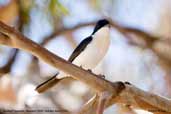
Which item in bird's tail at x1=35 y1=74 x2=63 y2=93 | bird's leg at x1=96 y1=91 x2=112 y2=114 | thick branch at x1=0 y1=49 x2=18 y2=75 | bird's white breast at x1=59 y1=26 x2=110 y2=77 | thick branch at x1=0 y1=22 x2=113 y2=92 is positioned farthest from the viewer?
thick branch at x1=0 y1=49 x2=18 y2=75

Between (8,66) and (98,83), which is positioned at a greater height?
(8,66)

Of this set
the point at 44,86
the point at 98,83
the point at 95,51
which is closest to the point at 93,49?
the point at 95,51

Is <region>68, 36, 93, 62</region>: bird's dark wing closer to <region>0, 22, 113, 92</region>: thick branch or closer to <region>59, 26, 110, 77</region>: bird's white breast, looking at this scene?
<region>59, 26, 110, 77</region>: bird's white breast

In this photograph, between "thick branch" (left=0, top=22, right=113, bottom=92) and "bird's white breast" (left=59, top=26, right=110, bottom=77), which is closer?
"thick branch" (left=0, top=22, right=113, bottom=92)

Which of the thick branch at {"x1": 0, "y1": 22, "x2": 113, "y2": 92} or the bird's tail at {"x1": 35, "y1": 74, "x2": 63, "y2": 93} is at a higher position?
the bird's tail at {"x1": 35, "y1": 74, "x2": 63, "y2": 93}

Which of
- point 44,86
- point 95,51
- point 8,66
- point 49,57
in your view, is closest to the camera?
point 49,57

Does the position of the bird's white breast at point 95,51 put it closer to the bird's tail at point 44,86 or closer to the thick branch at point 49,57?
the bird's tail at point 44,86

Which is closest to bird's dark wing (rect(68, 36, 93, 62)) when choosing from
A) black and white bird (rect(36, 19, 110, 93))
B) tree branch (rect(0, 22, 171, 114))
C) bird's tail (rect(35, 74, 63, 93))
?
black and white bird (rect(36, 19, 110, 93))

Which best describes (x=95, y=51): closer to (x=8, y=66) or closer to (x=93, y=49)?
(x=93, y=49)

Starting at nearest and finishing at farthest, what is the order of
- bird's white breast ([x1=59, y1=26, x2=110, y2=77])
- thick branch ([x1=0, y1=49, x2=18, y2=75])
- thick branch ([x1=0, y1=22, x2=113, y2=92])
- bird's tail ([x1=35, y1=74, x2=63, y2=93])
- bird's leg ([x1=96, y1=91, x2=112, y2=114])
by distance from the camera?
thick branch ([x1=0, y1=22, x2=113, y2=92])
bird's leg ([x1=96, y1=91, x2=112, y2=114])
bird's tail ([x1=35, y1=74, x2=63, y2=93])
bird's white breast ([x1=59, y1=26, x2=110, y2=77])
thick branch ([x1=0, y1=49, x2=18, y2=75])
